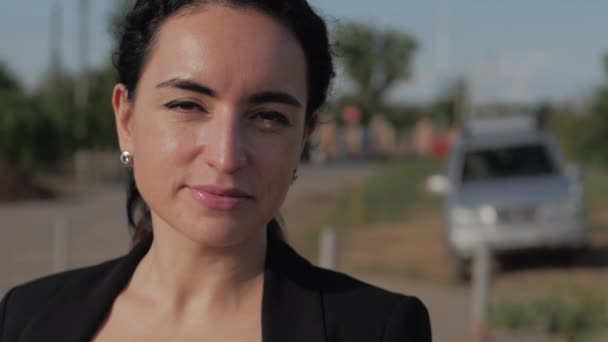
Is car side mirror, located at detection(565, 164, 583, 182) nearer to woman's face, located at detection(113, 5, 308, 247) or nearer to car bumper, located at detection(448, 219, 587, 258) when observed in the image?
car bumper, located at detection(448, 219, 587, 258)

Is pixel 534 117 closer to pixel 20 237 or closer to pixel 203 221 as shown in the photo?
pixel 20 237

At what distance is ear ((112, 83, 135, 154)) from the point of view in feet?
6.82

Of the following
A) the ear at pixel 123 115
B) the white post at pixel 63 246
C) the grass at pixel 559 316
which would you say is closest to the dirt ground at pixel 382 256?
the grass at pixel 559 316

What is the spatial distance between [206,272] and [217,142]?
290 mm

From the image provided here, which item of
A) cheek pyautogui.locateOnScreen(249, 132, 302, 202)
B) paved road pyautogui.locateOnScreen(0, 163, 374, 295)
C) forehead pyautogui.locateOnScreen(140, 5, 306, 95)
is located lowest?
paved road pyautogui.locateOnScreen(0, 163, 374, 295)

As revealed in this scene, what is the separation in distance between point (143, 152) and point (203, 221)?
174 mm

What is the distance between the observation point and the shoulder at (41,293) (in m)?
2.05

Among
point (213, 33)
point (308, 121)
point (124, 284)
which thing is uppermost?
point (213, 33)

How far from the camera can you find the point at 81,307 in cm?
205

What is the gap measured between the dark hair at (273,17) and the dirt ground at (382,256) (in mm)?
6598

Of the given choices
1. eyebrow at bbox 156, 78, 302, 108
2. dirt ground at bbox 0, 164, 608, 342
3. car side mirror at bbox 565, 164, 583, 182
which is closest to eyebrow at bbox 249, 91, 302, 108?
eyebrow at bbox 156, 78, 302, 108

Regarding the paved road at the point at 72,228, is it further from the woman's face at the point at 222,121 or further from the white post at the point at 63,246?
the woman's face at the point at 222,121

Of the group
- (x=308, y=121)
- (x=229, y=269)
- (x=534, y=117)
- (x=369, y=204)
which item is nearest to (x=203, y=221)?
(x=229, y=269)

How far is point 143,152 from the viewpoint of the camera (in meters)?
1.93
